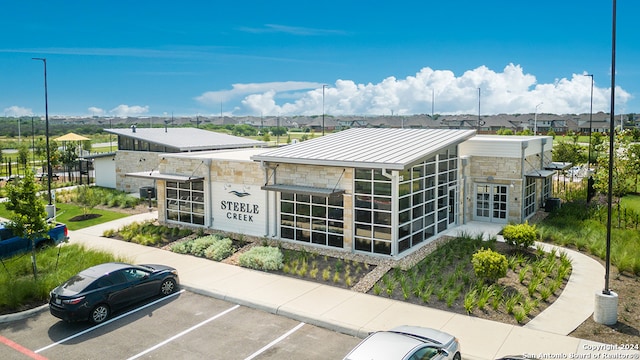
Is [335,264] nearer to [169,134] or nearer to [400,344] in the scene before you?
[400,344]

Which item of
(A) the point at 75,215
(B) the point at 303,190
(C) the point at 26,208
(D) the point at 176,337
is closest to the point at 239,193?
(B) the point at 303,190

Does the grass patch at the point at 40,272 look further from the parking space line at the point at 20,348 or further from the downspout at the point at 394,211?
the downspout at the point at 394,211

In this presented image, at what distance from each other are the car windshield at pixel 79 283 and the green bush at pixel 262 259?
5.88 m

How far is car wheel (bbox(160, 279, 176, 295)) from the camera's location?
1564 centimetres

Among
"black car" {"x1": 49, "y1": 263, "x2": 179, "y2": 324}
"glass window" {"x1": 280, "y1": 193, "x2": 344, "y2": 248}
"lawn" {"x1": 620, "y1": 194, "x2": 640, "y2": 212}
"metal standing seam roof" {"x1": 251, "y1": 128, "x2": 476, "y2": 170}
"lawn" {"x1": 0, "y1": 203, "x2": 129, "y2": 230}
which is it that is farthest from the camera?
"lawn" {"x1": 620, "y1": 194, "x2": 640, "y2": 212}

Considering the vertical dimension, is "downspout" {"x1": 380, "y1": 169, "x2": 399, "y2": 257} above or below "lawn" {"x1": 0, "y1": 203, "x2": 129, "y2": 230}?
above

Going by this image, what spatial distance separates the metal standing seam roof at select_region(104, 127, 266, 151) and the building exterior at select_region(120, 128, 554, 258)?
10.1m

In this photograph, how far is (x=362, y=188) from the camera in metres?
19.4

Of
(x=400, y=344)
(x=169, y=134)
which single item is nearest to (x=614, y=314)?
(x=400, y=344)

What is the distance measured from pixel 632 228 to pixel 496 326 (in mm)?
14077

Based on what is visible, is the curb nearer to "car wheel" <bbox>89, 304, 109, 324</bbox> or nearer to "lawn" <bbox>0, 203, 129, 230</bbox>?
"car wheel" <bbox>89, 304, 109, 324</bbox>

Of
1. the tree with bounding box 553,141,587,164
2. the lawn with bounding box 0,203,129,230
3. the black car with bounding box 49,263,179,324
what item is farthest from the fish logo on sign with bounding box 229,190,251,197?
the tree with bounding box 553,141,587,164

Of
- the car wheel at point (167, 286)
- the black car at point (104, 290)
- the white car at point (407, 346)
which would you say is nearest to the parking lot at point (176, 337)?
the black car at point (104, 290)

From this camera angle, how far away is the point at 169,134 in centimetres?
3978
